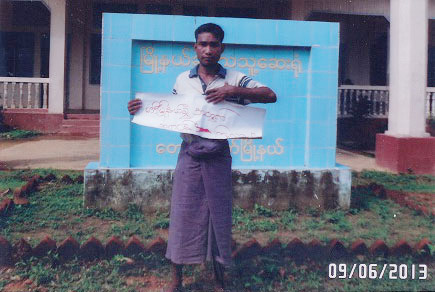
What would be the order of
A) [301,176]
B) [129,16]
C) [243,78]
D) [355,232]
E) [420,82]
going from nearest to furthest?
1. [243,78]
2. [355,232]
3. [129,16]
4. [301,176]
5. [420,82]

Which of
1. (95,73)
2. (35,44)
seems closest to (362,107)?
(95,73)

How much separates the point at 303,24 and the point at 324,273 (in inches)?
92.9

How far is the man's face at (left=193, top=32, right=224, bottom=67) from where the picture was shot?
232 cm

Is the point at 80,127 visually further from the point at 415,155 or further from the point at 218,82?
the point at 218,82

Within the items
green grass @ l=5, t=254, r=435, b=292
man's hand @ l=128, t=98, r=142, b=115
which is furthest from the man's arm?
green grass @ l=5, t=254, r=435, b=292

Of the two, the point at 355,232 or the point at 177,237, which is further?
the point at 355,232

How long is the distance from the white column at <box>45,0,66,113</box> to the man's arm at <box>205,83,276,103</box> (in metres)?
8.49

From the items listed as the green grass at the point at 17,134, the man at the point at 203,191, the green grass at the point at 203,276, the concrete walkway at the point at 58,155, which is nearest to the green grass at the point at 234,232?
→ the green grass at the point at 203,276

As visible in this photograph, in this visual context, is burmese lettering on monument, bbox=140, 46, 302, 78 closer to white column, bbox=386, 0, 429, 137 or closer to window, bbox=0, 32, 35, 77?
white column, bbox=386, 0, 429, 137

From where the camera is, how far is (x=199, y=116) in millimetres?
2400

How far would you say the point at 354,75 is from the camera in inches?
500

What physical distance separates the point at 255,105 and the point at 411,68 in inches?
137

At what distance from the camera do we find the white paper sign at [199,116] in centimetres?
240

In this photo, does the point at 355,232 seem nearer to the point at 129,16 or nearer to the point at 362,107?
the point at 129,16
